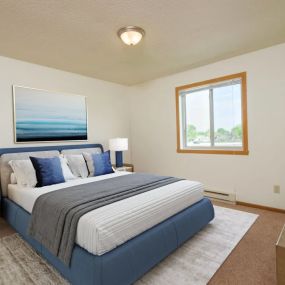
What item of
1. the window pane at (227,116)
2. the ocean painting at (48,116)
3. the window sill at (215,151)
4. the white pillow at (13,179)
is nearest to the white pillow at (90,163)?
the ocean painting at (48,116)

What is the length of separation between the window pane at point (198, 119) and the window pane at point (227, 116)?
0.18m

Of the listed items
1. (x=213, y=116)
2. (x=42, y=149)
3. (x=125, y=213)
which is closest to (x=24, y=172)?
(x=42, y=149)

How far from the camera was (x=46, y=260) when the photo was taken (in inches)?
76.7

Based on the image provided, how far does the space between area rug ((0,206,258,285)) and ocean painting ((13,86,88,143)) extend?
5.29 ft

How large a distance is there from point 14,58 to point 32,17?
1.33 meters

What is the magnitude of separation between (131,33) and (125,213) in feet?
6.65

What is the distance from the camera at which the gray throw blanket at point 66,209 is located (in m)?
1.64

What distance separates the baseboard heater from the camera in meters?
3.43

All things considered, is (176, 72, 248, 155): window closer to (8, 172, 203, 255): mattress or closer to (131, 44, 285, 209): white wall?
(131, 44, 285, 209): white wall

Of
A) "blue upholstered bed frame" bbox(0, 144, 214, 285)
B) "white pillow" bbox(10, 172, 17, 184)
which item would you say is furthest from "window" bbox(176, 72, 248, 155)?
"white pillow" bbox(10, 172, 17, 184)

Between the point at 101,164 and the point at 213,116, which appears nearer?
the point at 101,164

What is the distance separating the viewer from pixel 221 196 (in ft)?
11.6

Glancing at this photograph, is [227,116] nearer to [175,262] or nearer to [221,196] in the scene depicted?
[221,196]

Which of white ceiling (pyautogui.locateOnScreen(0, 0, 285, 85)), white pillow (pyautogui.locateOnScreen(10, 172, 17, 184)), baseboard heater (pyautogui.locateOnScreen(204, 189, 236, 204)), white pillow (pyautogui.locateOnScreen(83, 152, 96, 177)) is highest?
white ceiling (pyautogui.locateOnScreen(0, 0, 285, 85))
